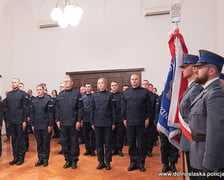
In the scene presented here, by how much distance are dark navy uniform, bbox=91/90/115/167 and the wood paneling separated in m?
4.22

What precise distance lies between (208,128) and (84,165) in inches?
123

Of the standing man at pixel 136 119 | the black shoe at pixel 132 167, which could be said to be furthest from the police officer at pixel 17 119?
the black shoe at pixel 132 167

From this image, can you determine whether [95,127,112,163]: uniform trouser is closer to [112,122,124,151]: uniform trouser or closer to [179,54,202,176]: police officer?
[112,122,124,151]: uniform trouser

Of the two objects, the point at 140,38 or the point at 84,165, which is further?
the point at 140,38

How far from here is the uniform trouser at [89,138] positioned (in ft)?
16.9

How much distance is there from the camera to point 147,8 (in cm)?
808

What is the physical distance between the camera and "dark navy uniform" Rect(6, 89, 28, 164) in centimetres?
445

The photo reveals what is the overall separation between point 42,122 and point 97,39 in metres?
5.11

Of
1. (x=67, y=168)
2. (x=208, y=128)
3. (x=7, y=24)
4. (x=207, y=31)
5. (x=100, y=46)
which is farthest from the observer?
(x=7, y=24)

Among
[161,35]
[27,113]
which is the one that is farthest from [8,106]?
[161,35]

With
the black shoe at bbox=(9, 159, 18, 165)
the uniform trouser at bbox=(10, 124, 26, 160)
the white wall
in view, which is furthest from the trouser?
the white wall

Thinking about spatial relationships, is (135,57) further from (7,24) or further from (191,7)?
(7,24)

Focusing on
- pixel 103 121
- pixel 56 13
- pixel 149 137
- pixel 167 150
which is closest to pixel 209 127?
pixel 167 150

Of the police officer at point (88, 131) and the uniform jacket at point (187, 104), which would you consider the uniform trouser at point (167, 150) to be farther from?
the police officer at point (88, 131)
